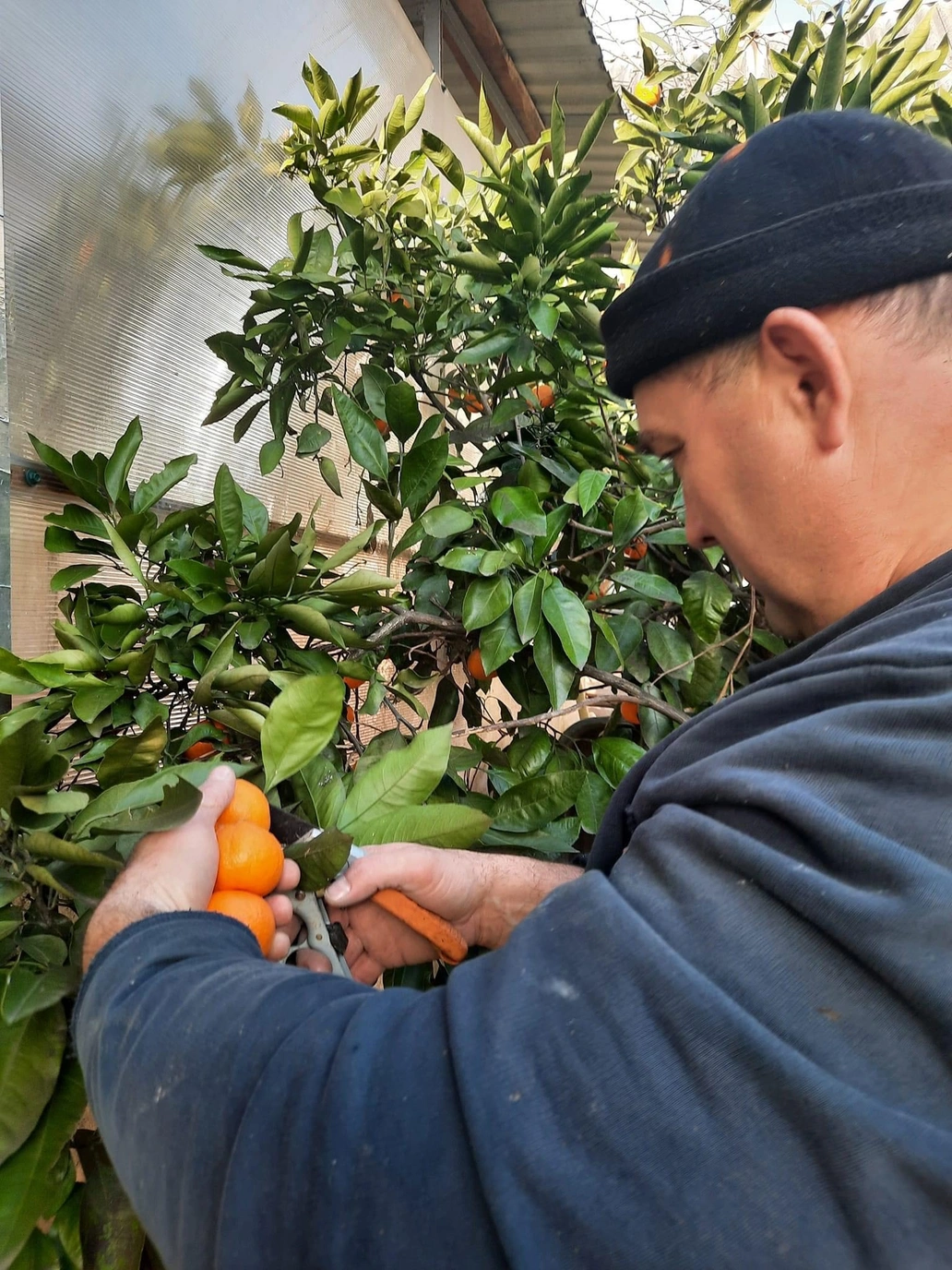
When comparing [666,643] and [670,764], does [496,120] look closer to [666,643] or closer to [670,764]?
[666,643]

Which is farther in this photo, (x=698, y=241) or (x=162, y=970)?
(x=698, y=241)

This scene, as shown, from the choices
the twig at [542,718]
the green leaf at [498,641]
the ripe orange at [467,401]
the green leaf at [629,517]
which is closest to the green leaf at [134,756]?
the twig at [542,718]

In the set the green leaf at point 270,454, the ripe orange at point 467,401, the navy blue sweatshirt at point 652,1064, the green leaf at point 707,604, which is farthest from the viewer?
the ripe orange at point 467,401

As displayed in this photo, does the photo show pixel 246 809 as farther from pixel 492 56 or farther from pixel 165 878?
pixel 492 56

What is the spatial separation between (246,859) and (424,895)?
0.23 metres

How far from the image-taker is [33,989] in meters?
0.70

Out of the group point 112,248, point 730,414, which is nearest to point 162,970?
point 730,414

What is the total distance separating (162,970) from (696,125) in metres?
1.86

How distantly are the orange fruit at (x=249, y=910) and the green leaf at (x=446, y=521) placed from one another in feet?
1.99

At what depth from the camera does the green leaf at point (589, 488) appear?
1143mm

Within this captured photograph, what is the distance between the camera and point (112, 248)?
4.39ft

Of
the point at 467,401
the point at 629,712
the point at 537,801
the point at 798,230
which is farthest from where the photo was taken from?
the point at 467,401

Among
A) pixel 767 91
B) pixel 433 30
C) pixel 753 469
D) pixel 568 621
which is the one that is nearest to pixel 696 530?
pixel 753 469

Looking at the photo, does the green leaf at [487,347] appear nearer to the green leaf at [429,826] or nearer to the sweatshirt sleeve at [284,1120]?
the green leaf at [429,826]
